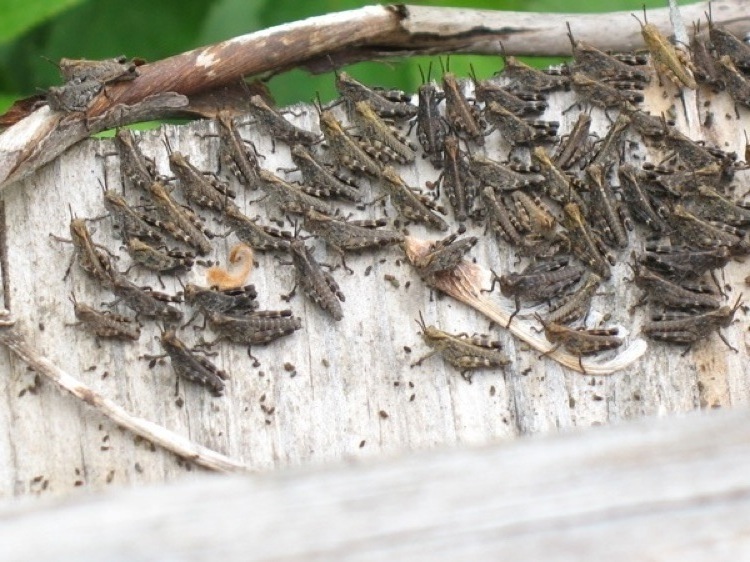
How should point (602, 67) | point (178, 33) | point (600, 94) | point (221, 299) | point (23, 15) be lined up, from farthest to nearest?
point (178, 33) → point (23, 15) → point (602, 67) → point (600, 94) → point (221, 299)

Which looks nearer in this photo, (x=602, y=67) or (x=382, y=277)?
(x=382, y=277)

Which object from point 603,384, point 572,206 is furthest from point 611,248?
point 603,384

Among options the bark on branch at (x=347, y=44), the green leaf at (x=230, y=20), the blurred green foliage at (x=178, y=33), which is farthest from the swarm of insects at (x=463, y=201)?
the green leaf at (x=230, y=20)

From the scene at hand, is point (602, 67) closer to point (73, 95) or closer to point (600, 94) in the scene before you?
point (600, 94)

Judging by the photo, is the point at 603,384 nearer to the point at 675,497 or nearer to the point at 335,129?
the point at 335,129

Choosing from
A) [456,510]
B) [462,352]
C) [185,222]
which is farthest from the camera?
[185,222]

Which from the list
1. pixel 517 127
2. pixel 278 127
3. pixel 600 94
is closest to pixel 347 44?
pixel 278 127

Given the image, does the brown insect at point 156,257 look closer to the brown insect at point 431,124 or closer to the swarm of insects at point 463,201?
the swarm of insects at point 463,201
